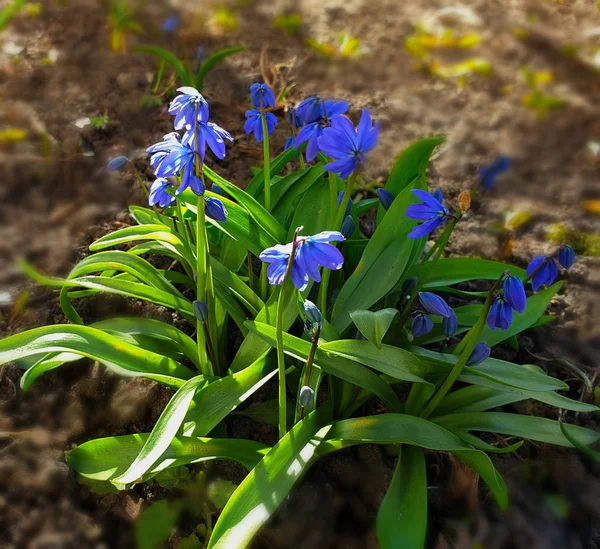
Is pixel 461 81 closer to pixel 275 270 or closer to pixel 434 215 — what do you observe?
pixel 434 215

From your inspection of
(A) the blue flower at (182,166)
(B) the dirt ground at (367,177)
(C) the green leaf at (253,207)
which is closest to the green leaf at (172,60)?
(B) the dirt ground at (367,177)

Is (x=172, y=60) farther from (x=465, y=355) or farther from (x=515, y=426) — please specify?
(x=515, y=426)

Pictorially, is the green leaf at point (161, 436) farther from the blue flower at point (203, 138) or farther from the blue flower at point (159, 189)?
the blue flower at point (203, 138)

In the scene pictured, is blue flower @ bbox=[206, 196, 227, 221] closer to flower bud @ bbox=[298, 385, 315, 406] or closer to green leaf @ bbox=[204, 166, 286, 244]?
green leaf @ bbox=[204, 166, 286, 244]

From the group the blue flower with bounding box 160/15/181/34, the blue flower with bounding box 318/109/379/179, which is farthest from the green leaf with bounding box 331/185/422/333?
the blue flower with bounding box 160/15/181/34

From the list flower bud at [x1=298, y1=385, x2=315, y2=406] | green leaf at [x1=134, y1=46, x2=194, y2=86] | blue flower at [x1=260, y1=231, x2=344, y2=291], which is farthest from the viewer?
green leaf at [x1=134, y1=46, x2=194, y2=86]

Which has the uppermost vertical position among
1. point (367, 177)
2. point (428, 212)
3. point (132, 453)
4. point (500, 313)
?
point (428, 212)

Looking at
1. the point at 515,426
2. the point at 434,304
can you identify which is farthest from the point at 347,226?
the point at 515,426
